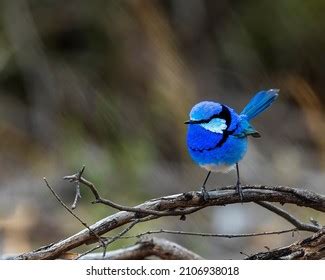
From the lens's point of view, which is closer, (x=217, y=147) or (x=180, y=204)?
(x=180, y=204)

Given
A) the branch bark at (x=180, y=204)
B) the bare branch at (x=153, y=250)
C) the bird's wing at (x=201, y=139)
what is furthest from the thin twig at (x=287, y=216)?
the bare branch at (x=153, y=250)

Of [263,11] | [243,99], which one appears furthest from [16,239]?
[263,11]

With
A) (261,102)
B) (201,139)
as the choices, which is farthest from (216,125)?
(261,102)

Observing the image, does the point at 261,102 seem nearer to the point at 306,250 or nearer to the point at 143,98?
the point at 306,250

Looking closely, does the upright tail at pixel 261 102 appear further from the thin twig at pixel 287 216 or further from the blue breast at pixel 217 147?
the thin twig at pixel 287 216

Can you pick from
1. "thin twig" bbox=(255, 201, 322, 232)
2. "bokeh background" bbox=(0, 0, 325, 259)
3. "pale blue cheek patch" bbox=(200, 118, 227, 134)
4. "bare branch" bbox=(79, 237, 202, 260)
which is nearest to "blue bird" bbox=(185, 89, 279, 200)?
"pale blue cheek patch" bbox=(200, 118, 227, 134)

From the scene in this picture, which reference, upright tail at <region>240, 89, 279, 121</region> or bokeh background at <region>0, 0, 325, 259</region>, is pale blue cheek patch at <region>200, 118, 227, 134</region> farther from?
bokeh background at <region>0, 0, 325, 259</region>
